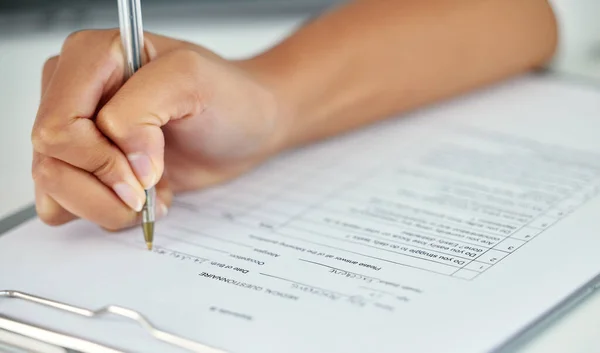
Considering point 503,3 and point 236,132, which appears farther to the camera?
point 503,3

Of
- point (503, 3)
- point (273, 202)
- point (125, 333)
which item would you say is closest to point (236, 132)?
point (273, 202)

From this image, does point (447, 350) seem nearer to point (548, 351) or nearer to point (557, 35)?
point (548, 351)

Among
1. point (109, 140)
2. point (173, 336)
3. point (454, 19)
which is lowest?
point (173, 336)

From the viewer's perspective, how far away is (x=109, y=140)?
1.87 ft

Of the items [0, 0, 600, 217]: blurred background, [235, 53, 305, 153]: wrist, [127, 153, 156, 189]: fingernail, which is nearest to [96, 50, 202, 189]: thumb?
A: [127, 153, 156, 189]: fingernail

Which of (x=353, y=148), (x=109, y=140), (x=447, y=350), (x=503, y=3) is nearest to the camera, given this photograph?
(x=447, y=350)

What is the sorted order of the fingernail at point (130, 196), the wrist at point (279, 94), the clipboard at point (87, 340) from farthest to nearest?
the wrist at point (279, 94), the fingernail at point (130, 196), the clipboard at point (87, 340)

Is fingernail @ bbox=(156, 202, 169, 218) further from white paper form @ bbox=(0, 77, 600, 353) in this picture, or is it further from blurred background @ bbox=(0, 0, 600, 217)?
blurred background @ bbox=(0, 0, 600, 217)

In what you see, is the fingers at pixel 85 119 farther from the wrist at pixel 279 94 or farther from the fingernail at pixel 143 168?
the wrist at pixel 279 94

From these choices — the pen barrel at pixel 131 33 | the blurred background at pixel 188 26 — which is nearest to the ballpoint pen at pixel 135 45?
the pen barrel at pixel 131 33

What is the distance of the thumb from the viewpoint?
22.2 inches

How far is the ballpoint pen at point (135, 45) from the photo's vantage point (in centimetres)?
56

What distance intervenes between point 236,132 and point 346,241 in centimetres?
13

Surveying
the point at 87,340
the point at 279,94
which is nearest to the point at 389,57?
the point at 279,94
